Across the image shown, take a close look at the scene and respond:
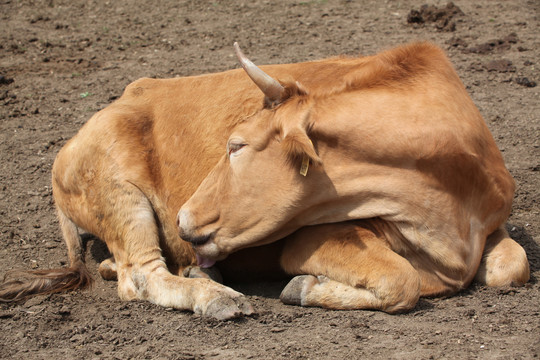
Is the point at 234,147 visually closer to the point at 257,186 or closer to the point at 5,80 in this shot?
the point at 257,186

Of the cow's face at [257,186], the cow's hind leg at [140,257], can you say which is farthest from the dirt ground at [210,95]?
the cow's face at [257,186]

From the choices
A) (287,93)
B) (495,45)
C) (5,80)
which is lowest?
(495,45)

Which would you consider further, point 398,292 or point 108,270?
point 108,270

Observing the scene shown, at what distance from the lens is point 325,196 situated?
14.9 ft

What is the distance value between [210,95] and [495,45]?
18.4 ft

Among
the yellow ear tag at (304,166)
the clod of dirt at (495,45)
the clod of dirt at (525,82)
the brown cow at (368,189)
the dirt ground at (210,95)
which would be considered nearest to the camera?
the dirt ground at (210,95)

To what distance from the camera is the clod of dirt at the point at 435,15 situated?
10648mm

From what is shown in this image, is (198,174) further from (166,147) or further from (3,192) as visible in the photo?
(3,192)

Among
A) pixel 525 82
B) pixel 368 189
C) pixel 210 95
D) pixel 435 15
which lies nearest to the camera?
pixel 368 189

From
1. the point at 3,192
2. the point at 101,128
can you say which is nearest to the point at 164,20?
the point at 3,192

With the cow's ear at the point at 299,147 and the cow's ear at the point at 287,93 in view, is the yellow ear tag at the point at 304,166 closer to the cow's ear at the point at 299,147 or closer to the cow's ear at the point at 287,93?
the cow's ear at the point at 299,147

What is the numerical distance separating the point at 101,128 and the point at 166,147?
577mm

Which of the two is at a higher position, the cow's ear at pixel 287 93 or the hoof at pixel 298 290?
the cow's ear at pixel 287 93

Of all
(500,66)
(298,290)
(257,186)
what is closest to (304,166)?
(257,186)
